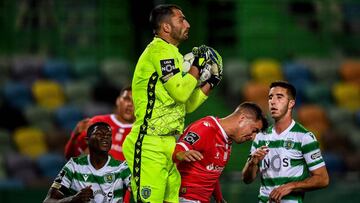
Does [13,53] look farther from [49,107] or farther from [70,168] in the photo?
[70,168]

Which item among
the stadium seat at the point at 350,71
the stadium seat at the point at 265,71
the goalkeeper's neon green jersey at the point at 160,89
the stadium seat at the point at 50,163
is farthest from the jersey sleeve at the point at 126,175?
the stadium seat at the point at 350,71

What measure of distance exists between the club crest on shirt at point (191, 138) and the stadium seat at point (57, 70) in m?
8.58

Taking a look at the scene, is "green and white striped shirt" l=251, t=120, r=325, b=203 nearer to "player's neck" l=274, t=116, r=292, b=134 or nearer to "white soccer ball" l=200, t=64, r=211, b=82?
"player's neck" l=274, t=116, r=292, b=134

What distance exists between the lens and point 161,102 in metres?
7.86

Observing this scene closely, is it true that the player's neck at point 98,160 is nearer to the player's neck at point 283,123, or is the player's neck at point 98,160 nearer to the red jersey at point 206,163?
the red jersey at point 206,163

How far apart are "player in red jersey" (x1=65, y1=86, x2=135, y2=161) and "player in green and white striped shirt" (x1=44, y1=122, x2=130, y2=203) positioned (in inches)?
34.7

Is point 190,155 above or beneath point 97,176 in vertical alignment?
above

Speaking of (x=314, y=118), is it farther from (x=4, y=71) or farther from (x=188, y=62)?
(x=188, y=62)

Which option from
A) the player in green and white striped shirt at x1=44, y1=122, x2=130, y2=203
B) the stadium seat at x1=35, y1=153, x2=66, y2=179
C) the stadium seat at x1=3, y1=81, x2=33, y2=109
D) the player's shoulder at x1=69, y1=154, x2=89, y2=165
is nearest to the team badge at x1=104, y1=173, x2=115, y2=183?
the player in green and white striped shirt at x1=44, y1=122, x2=130, y2=203

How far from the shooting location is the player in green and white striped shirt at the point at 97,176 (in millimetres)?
8406

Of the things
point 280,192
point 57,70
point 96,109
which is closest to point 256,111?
point 280,192

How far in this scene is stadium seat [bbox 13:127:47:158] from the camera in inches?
619

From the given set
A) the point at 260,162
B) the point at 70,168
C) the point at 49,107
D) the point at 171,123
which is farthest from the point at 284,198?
the point at 49,107

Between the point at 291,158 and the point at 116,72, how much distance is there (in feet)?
26.8
